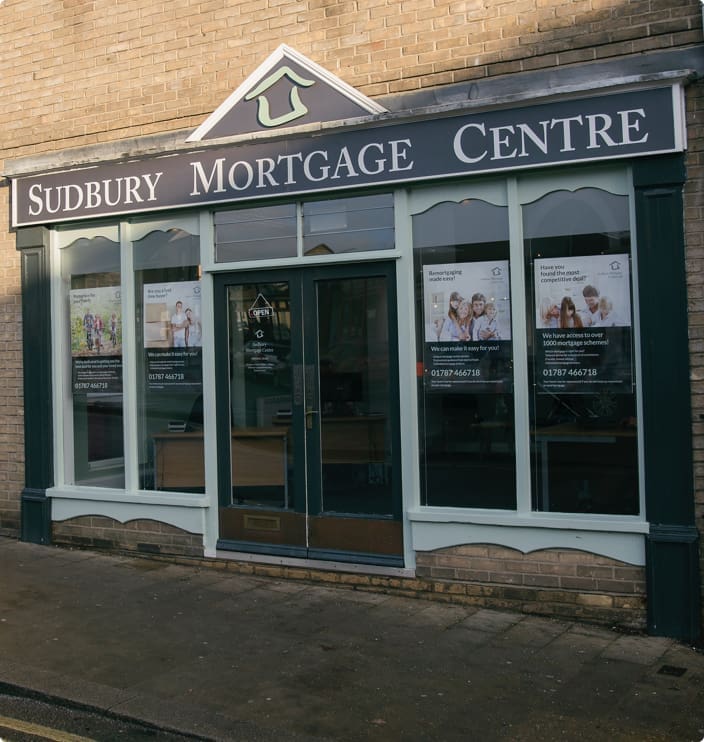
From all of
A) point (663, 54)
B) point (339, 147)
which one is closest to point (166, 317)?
point (339, 147)

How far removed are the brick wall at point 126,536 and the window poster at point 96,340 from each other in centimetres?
125

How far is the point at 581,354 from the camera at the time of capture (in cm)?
631

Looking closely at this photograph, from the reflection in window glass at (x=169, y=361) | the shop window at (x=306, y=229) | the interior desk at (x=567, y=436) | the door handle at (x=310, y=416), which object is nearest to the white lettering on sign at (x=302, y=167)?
the shop window at (x=306, y=229)

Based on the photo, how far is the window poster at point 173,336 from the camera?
7840 mm

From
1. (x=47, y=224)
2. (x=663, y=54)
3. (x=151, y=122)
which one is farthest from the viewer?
(x=47, y=224)

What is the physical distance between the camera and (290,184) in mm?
7148

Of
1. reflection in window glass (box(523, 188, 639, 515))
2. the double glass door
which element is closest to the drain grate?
reflection in window glass (box(523, 188, 639, 515))

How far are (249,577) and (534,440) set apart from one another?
8.84 ft

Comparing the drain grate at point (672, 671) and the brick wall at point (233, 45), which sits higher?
the brick wall at point (233, 45)

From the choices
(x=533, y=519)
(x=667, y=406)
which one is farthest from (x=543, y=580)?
(x=667, y=406)

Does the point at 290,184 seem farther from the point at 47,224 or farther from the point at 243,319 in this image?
the point at 47,224

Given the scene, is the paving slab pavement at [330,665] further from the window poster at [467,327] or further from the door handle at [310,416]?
the window poster at [467,327]

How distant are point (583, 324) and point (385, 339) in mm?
1576

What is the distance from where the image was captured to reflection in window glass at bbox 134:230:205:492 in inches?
309
